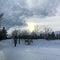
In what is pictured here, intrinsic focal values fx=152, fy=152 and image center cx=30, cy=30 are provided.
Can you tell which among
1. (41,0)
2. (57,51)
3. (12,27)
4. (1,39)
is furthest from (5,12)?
(57,51)

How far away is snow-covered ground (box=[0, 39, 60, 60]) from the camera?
1.35 m

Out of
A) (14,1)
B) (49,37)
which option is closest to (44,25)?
(49,37)

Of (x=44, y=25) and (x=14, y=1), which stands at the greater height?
(x=14, y=1)

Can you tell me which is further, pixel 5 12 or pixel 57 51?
pixel 5 12

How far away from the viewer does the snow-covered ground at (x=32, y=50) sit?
135 cm

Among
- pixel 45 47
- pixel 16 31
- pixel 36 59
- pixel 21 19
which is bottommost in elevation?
pixel 36 59

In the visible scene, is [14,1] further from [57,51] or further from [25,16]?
[57,51]

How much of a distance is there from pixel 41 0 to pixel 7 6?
345 mm

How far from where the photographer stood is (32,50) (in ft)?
4.67

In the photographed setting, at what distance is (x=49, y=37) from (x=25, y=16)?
1.02 feet

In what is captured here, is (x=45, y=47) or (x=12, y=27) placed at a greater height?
(x=12, y=27)

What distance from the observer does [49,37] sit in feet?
4.63

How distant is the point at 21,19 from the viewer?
1.49 meters

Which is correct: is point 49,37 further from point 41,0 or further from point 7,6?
point 7,6
